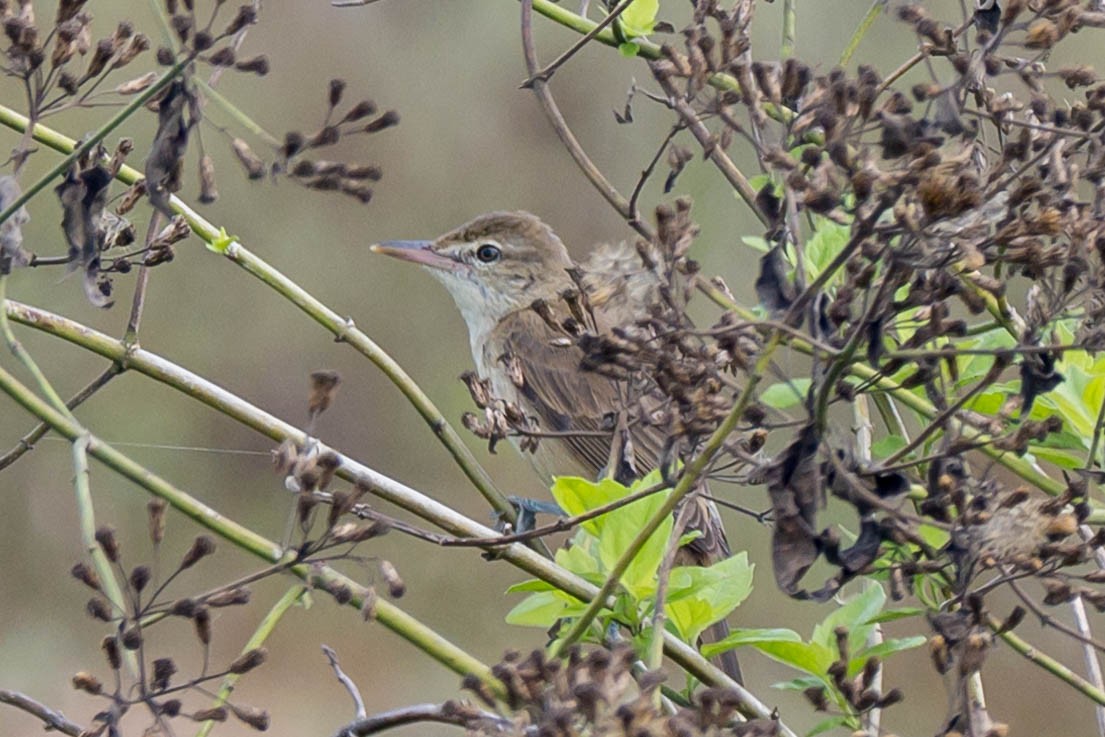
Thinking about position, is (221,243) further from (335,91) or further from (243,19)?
(243,19)

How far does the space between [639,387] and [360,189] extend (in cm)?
52

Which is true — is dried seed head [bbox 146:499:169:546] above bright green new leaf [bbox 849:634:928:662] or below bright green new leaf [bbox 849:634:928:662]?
above

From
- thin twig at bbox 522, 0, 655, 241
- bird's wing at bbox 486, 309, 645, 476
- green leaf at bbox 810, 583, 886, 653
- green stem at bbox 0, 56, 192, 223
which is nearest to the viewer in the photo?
green stem at bbox 0, 56, 192, 223

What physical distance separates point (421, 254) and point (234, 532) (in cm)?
311

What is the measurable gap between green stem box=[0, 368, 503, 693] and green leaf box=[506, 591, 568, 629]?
0.95 ft

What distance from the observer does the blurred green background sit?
8672 mm

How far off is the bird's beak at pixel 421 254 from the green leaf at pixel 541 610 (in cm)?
247

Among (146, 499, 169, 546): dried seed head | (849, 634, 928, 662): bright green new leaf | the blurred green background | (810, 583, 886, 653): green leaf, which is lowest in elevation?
(849, 634, 928, 662): bright green new leaf

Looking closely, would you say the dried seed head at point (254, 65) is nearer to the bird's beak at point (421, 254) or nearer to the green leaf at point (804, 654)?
the green leaf at point (804, 654)

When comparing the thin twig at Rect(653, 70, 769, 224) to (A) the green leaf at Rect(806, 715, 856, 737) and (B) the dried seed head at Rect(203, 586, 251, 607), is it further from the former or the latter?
(B) the dried seed head at Rect(203, 586, 251, 607)

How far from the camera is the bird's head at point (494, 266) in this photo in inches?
191

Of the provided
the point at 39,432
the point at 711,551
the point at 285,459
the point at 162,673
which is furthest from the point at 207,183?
the point at 711,551

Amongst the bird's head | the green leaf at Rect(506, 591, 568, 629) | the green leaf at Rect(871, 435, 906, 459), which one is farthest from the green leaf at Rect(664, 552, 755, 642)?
the bird's head

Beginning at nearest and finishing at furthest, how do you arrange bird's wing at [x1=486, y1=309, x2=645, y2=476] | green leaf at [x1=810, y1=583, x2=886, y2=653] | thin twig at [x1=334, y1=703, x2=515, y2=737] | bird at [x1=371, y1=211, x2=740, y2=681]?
thin twig at [x1=334, y1=703, x2=515, y2=737] → green leaf at [x1=810, y1=583, x2=886, y2=653] → bird at [x1=371, y1=211, x2=740, y2=681] → bird's wing at [x1=486, y1=309, x2=645, y2=476]
